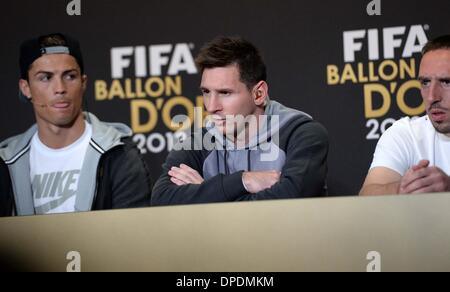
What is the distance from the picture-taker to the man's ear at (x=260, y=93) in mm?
3195

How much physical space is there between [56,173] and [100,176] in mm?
186

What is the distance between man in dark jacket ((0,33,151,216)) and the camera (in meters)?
3.37

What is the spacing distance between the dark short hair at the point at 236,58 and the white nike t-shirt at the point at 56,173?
0.56m

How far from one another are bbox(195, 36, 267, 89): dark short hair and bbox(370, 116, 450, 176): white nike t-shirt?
509mm

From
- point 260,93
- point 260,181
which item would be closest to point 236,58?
point 260,93

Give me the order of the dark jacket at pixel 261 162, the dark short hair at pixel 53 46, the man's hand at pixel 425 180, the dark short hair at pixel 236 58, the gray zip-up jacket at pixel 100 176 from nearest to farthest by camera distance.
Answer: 1. the man's hand at pixel 425 180
2. the dark jacket at pixel 261 162
3. the dark short hair at pixel 236 58
4. the gray zip-up jacket at pixel 100 176
5. the dark short hair at pixel 53 46

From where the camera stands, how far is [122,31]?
135 inches

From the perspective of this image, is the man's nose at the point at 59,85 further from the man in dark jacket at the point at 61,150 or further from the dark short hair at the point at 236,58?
the dark short hair at the point at 236,58

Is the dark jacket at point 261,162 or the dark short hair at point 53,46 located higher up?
the dark short hair at point 53,46

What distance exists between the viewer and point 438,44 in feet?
9.87

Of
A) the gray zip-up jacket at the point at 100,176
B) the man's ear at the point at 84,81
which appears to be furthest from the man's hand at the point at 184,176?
the man's ear at the point at 84,81

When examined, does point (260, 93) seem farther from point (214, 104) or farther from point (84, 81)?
point (84, 81)
